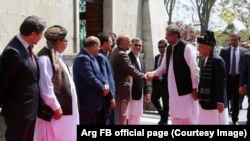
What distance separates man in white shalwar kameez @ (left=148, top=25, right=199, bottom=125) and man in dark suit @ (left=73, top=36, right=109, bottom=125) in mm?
1210

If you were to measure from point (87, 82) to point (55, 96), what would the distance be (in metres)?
1.11

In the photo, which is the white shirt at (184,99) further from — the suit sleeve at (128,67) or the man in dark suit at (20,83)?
the man in dark suit at (20,83)

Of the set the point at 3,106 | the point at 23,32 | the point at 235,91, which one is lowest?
the point at 235,91

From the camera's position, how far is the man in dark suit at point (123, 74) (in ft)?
23.0

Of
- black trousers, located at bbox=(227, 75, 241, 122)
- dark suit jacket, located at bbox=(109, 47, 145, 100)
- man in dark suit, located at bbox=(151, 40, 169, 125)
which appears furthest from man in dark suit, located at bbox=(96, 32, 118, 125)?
black trousers, located at bbox=(227, 75, 241, 122)

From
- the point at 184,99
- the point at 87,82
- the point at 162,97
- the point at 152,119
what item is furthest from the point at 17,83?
the point at 152,119

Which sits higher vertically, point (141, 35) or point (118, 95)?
point (141, 35)

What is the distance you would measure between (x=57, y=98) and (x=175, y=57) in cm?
234

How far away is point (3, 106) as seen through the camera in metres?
4.64

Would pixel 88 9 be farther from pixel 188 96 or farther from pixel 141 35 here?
pixel 188 96

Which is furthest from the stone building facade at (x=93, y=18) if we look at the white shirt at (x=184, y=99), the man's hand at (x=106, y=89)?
the white shirt at (x=184, y=99)

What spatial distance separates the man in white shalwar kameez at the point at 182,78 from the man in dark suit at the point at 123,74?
0.63 metres

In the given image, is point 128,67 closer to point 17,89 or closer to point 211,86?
point 211,86

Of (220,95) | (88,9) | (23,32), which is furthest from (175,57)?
(88,9)
